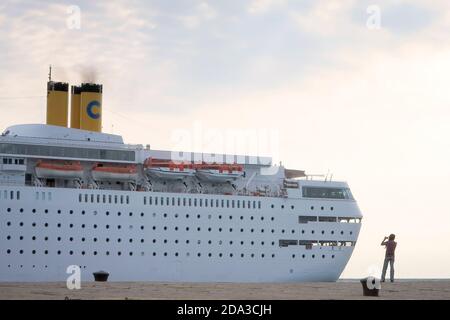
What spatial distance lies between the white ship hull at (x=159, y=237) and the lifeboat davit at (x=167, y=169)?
127 centimetres

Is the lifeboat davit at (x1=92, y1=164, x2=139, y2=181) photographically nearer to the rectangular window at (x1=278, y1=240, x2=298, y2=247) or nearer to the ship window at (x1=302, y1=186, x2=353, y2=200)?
the rectangular window at (x1=278, y1=240, x2=298, y2=247)

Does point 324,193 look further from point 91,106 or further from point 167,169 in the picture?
point 91,106

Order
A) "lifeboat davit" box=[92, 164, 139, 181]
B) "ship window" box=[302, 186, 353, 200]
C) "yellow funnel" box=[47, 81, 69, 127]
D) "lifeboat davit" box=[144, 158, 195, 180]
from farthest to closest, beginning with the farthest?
"ship window" box=[302, 186, 353, 200] → "yellow funnel" box=[47, 81, 69, 127] → "lifeboat davit" box=[144, 158, 195, 180] → "lifeboat davit" box=[92, 164, 139, 181]

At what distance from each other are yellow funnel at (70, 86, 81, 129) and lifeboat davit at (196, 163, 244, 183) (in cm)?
684

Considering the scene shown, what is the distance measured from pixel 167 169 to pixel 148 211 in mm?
2721

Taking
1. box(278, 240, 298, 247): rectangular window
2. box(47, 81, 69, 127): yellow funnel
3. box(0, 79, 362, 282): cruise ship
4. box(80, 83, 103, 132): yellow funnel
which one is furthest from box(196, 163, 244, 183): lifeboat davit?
box(47, 81, 69, 127): yellow funnel

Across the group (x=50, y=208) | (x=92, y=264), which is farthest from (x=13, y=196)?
(x=92, y=264)

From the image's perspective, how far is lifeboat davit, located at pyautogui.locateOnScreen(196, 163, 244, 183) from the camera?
46812 millimetres

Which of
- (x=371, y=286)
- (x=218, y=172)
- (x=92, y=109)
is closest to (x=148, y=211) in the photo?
(x=218, y=172)

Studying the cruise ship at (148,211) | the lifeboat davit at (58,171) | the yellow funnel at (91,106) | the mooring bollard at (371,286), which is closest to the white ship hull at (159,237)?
the cruise ship at (148,211)

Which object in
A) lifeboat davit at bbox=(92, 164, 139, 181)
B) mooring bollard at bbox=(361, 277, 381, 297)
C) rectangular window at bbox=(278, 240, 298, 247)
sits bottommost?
A: mooring bollard at bbox=(361, 277, 381, 297)

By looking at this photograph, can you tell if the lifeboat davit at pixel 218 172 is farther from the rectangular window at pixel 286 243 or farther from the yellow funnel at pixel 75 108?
the yellow funnel at pixel 75 108

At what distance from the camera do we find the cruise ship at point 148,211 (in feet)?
139
